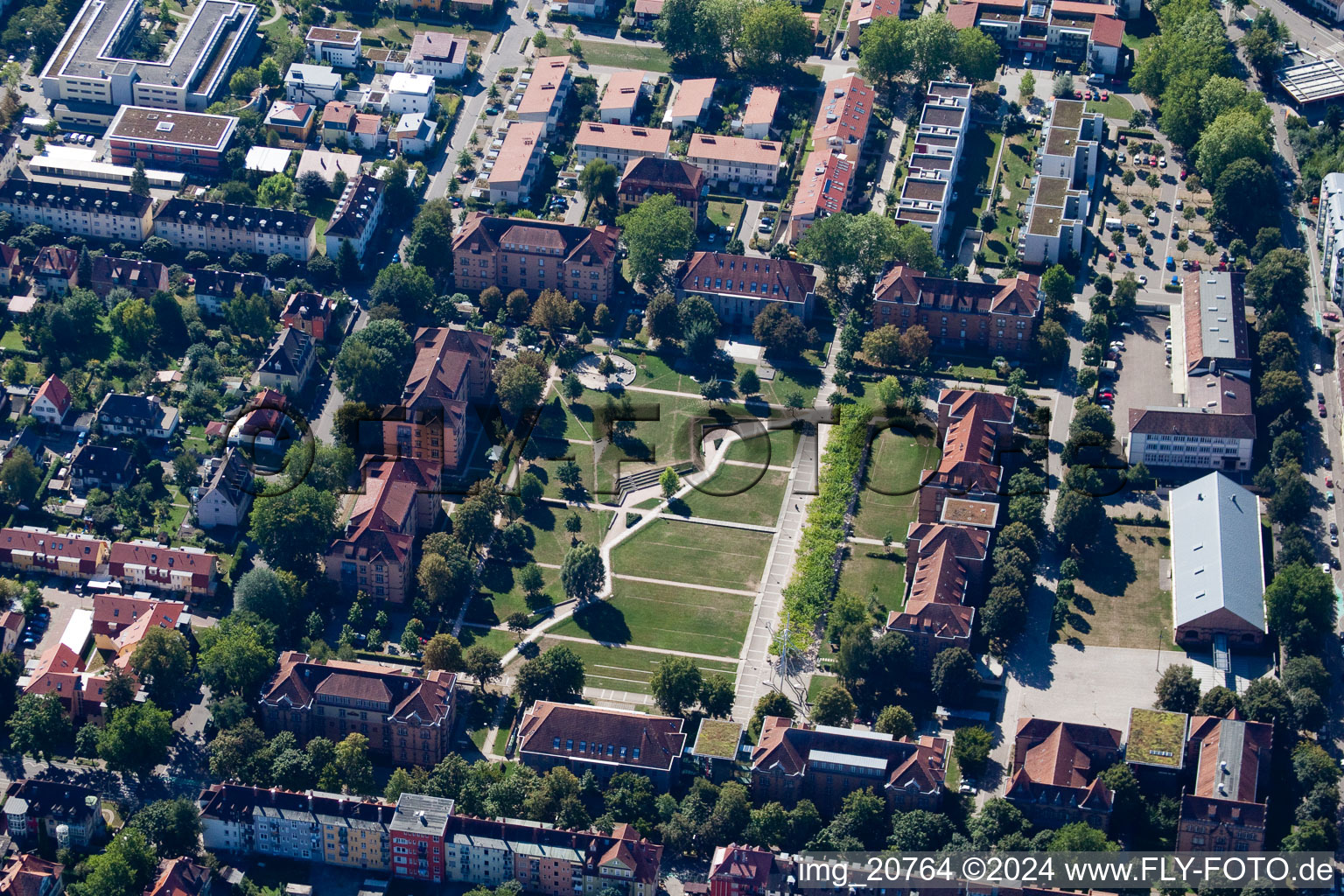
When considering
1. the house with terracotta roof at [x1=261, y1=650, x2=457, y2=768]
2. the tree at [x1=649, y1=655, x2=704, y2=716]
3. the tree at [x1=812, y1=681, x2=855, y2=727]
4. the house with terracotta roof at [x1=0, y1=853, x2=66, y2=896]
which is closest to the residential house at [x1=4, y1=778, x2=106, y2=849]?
the house with terracotta roof at [x1=0, y1=853, x2=66, y2=896]

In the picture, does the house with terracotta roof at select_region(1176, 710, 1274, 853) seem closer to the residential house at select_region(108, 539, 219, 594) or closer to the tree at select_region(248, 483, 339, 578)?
the tree at select_region(248, 483, 339, 578)

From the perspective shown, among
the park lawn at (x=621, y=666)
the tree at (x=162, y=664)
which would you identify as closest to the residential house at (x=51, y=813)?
the tree at (x=162, y=664)

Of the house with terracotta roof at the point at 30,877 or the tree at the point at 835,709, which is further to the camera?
the tree at the point at 835,709

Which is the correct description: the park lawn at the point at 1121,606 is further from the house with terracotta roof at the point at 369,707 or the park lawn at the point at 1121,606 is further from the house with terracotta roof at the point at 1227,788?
the house with terracotta roof at the point at 369,707

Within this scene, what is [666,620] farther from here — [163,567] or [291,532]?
[163,567]

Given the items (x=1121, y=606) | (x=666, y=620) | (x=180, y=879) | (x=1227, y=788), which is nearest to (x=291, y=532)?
(x=666, y=620)

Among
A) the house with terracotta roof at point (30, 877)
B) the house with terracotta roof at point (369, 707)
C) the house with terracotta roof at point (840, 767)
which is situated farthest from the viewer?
the house with terracotta roof at point (369, 707)
